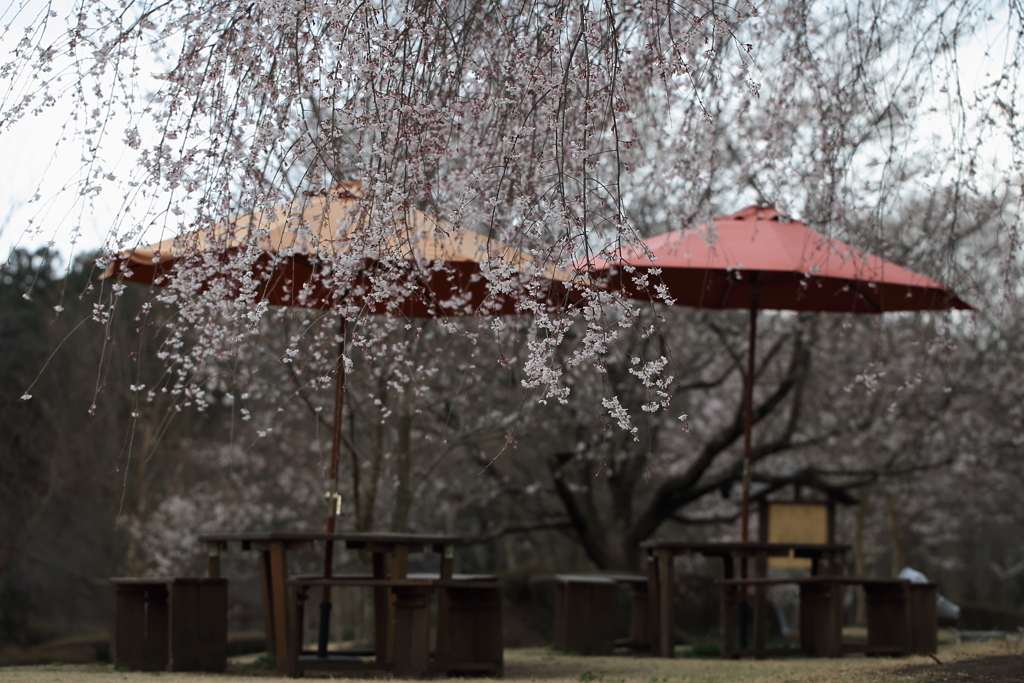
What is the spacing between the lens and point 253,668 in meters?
4.92

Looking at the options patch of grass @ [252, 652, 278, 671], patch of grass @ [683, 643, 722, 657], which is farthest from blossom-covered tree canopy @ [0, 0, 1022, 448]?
patch of grass @ [683, 643, 722, 657]

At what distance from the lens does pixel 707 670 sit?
4.66m

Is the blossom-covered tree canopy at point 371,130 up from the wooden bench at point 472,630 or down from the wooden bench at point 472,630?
up

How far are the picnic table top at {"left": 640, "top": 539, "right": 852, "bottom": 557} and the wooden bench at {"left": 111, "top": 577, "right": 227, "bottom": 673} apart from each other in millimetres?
2230

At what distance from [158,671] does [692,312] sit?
267 inches

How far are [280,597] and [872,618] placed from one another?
10.3ft

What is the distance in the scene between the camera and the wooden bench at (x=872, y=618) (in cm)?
529

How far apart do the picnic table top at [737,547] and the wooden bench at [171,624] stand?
2.23 metres

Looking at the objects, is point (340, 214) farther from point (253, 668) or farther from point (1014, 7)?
point (1014, 7)

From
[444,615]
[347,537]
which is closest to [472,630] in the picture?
[444,615]

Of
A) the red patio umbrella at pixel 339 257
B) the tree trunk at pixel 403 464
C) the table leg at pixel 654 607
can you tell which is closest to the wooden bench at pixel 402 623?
the red patio umbrella at pixel 339 257

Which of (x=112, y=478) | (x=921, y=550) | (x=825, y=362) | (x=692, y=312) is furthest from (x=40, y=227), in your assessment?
(x=921, y=550)

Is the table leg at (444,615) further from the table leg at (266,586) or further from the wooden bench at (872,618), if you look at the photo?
the wooden bench at (872,618)

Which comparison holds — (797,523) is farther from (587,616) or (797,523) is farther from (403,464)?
(403,464)
